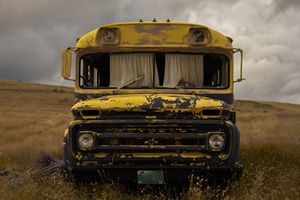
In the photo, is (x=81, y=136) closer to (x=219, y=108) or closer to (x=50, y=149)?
(x=219, y=108)

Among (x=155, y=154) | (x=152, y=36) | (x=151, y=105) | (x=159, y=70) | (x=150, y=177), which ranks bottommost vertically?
(x=150, y=177)

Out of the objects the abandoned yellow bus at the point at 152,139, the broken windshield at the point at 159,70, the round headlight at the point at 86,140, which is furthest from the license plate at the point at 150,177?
the broken windshield at the point at 159,70

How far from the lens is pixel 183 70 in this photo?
249 inches

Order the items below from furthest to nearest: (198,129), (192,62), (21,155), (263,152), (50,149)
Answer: (50,149), (21,155), (263,152), (192,62), (198,129)

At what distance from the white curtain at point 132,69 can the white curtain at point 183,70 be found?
0.20 metres

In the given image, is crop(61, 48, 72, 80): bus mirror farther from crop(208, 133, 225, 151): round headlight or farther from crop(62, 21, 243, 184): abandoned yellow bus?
crop(208, 133, 225, 151): round headlight

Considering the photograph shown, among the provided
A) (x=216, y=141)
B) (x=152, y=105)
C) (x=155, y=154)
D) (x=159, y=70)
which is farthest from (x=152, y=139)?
(x=159, y=70)

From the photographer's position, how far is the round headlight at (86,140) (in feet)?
16.8

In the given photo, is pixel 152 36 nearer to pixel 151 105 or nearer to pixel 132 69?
pixel 132 69

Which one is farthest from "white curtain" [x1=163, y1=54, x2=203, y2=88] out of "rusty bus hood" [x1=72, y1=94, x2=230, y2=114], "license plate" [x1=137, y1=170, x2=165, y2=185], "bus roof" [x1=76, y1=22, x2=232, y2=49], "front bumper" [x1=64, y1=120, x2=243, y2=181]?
"license plate" [x1=137, y1=170, x2=165, y2=185]

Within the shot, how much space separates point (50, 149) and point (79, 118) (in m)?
8.35

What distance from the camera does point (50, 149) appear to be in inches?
521

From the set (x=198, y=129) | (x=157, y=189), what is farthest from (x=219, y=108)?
(x=157, y=189)

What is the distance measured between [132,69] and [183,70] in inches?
27.9
